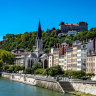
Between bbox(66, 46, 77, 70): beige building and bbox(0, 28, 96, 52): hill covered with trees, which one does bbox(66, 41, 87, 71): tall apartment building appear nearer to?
bbox(66, 46, 77, 70): beige building

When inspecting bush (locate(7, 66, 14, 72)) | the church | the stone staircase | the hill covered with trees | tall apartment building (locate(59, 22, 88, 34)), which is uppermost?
tall apartment building (locate(59, 22, 88, 34))

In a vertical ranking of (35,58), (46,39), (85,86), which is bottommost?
(85,86)

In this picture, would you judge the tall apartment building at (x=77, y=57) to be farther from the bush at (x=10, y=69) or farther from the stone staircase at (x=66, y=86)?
the bush at (x=10, y=69)

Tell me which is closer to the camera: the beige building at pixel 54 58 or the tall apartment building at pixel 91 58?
the tall apartment building at pixel 91 58

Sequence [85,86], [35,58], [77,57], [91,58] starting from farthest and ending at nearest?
[35,58]
[77,57]
[91,58]
[85,86]

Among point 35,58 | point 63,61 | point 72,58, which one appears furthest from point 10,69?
point 72,58

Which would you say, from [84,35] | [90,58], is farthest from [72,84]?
[84,35]

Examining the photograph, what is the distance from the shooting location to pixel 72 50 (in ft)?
241

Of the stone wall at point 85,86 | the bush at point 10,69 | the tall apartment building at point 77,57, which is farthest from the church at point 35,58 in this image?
the stone wall at point 85,86

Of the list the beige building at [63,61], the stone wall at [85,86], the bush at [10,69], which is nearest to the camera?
the stone wall at [85,86]

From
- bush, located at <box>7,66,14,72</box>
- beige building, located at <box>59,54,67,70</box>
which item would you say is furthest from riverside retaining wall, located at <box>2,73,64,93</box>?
bush, located at <box>7,66,14,72</box>

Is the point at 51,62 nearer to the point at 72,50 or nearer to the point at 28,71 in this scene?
the point at 28,71

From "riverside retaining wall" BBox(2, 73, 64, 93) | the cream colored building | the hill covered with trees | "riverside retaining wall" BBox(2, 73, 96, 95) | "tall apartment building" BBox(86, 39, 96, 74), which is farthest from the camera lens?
the hill covered with trees

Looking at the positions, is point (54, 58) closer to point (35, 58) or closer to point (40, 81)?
point (35, 58)
